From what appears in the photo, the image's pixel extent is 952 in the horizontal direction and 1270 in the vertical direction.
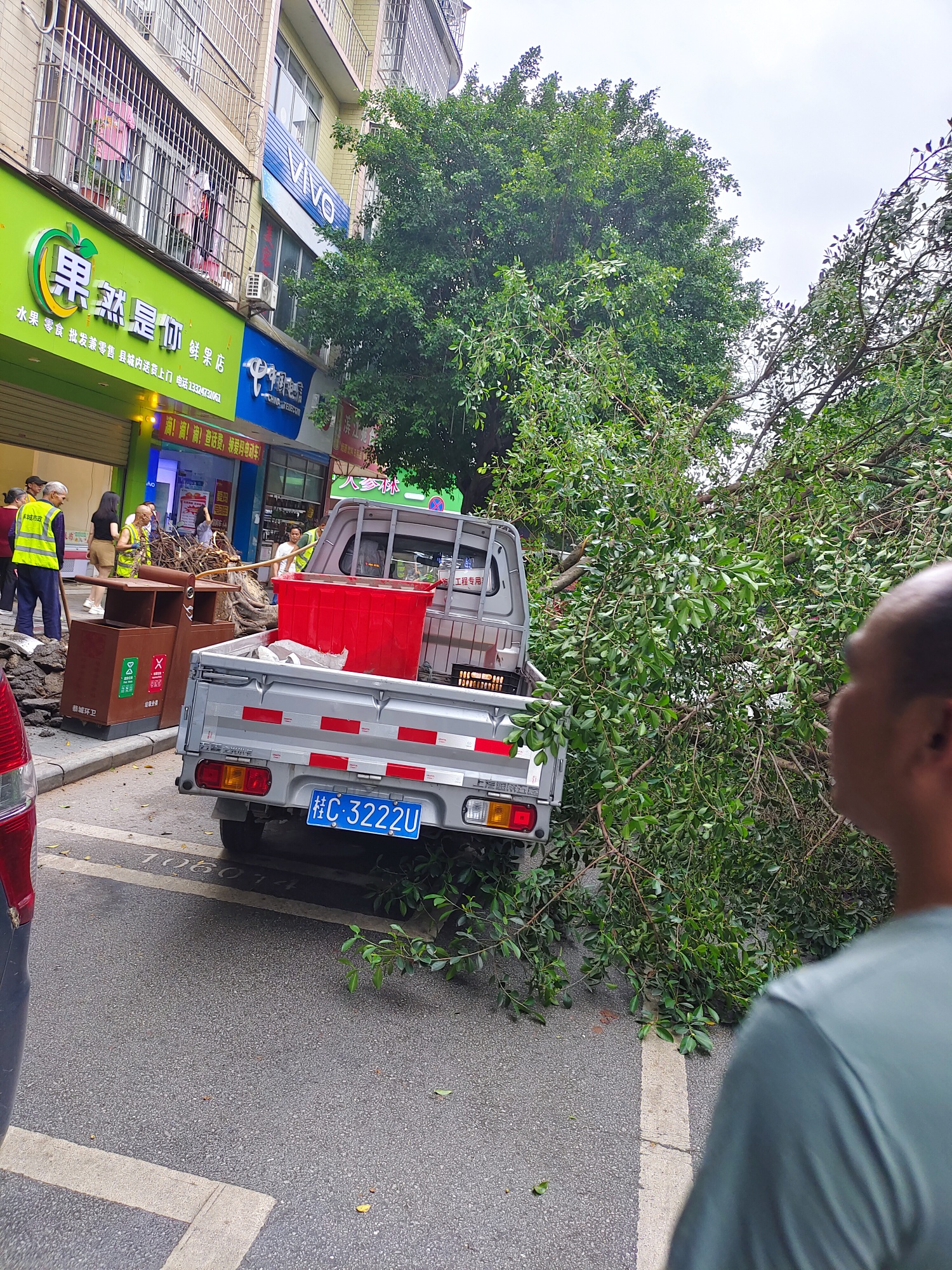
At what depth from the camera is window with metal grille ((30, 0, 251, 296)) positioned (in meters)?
11.3

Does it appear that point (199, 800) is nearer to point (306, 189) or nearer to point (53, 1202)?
point (53, 1202)

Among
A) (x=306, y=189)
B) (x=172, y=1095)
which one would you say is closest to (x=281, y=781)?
(x=172, y=1095)

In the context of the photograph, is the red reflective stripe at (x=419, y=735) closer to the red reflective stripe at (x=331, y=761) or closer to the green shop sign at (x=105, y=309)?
the red reflective stripe at (x=331, y=761)

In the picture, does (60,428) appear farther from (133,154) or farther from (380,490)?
(380,490)

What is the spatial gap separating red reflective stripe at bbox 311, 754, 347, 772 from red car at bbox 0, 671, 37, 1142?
78.9 inches

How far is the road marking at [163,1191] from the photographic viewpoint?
2.36 metres

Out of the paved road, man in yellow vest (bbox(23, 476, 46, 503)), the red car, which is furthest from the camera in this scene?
man in yellow vest (bbox(23, 476, 46, 503))

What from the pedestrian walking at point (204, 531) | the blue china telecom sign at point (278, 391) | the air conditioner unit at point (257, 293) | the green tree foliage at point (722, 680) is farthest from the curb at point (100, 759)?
the air conditioner unit at point (257, 293)

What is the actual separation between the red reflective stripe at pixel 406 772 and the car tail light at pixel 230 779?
62 centimetres

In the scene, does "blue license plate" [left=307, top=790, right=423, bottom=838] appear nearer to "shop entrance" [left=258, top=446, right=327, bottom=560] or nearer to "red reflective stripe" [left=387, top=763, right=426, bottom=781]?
"red reflective stripe" [left=387, top=763, right=426, bottom=781]

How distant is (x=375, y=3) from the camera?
22750mm

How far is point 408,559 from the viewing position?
6750 millimetres

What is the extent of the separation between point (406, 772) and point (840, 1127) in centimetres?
361

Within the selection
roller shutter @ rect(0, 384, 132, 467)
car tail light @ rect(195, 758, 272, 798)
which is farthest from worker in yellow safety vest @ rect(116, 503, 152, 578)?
car tail light @ rect(195, 758, 272, 798)
